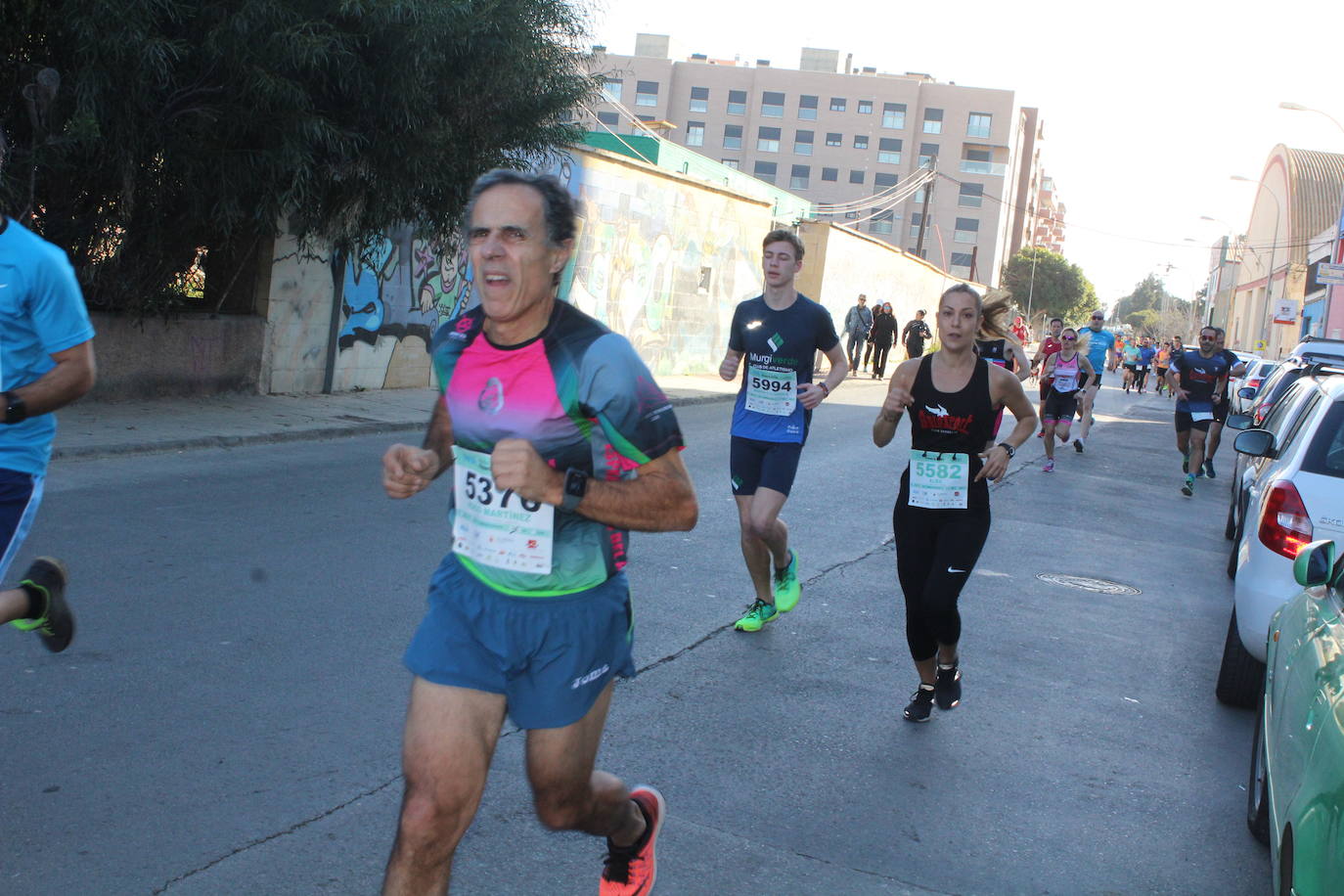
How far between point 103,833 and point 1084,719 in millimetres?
4041

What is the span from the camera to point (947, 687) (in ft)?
18.1

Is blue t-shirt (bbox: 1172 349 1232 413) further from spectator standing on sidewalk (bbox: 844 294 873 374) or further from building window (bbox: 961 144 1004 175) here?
building window (bbox: 961 144 1004 175)

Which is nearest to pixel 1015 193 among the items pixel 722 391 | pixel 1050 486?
pixel 722 391

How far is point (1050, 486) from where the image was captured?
14.1m

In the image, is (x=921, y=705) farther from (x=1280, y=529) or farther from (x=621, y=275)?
(x=621, y=275)

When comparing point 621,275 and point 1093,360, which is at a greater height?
point 621,275

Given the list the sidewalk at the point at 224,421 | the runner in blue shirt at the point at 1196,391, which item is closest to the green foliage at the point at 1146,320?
the runner in blue shirt at the point at 1196,391

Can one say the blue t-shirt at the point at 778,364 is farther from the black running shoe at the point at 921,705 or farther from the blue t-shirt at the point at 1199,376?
the blue t-shirt at the point at 1199,376

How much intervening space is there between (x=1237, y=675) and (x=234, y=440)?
8405mm

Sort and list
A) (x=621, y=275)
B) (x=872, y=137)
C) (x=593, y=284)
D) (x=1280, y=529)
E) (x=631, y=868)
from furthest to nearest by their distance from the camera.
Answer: (x=872, y=137)
(x=621, y=275)
(x=593, y=284)
(x=1280, y=529)
(x=631, y=868)

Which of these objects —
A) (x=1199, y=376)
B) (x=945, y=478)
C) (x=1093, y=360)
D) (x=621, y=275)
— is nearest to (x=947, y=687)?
(x=945, y=478)

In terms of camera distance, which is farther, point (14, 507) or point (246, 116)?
point (246, 116)

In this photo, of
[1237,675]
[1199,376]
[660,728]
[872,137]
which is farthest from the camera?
[872,137]

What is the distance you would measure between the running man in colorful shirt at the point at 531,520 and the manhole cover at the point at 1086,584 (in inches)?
253
